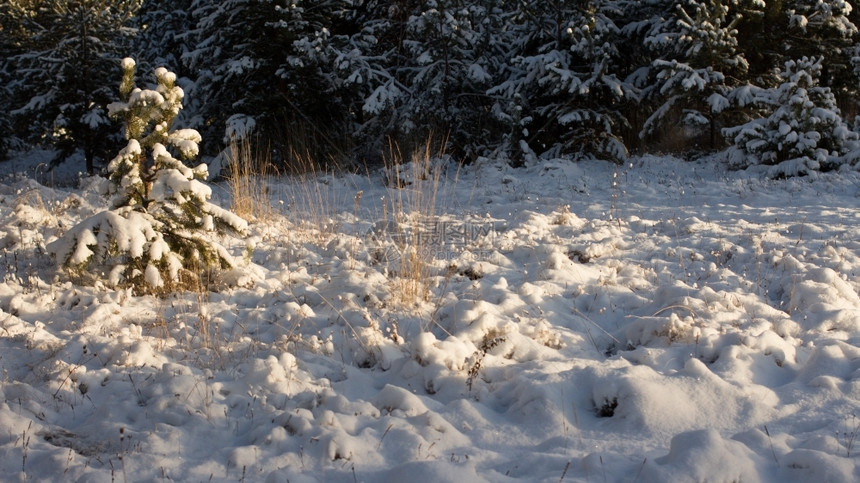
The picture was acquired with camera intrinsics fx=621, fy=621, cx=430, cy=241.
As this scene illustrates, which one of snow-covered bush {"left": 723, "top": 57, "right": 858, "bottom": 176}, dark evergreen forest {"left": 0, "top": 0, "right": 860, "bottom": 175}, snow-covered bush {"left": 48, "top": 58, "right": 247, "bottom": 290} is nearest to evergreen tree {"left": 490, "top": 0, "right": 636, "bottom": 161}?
dark evergreen forest {"left": 0, "top": 0, "right": 860, "bottom": 175}

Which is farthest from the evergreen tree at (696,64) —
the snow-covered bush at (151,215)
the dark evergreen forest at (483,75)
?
the snow-covered bush at (151,215)

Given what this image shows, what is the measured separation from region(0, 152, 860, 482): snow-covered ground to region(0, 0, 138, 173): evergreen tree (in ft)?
30.3

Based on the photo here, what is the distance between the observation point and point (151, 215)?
15.1ft

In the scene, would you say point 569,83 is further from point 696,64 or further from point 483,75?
point 696,64

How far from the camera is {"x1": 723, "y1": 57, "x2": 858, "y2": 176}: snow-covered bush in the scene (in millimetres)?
9719

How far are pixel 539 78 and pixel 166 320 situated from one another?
31.3ft

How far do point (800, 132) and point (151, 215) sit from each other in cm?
968

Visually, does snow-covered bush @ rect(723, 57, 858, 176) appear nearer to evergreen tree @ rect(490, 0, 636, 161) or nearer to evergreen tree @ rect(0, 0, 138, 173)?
evergreen tree @ rect(490, 0, 636, 161)

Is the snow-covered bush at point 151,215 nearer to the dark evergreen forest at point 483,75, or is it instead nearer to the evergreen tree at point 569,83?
the dark evergreen forest at point 483,75

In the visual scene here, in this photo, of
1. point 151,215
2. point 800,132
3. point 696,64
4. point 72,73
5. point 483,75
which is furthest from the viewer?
point 72,73

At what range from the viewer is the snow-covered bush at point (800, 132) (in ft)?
31.9

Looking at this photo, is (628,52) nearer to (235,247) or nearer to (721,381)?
(235,247)

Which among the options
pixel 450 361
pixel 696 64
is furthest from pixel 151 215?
pixel 696 64

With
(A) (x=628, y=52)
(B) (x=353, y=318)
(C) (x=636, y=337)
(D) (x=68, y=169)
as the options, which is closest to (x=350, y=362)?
(B) (x=353, y=318)
